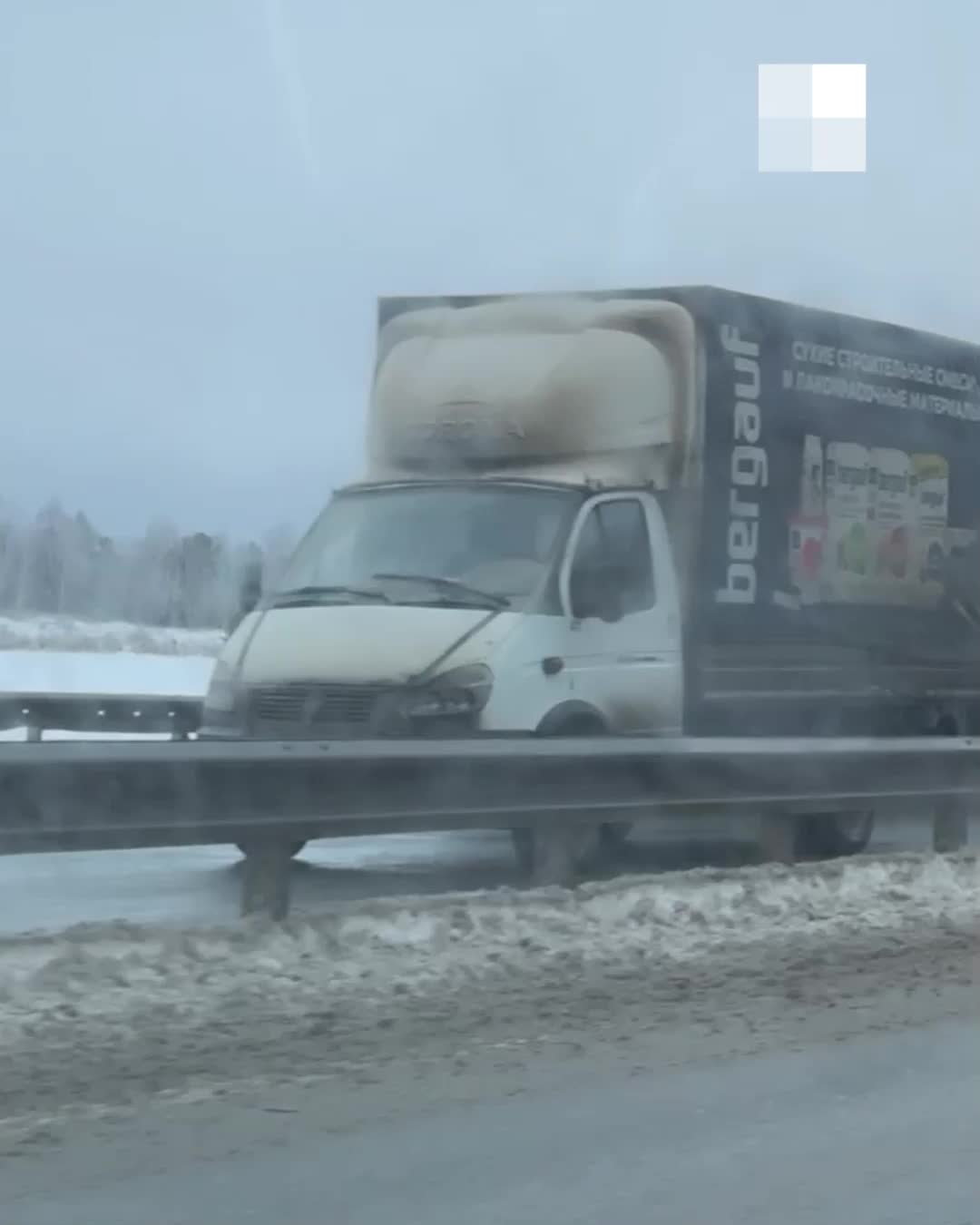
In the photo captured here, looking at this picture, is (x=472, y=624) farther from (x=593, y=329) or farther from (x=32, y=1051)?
(x=32, y=1051)

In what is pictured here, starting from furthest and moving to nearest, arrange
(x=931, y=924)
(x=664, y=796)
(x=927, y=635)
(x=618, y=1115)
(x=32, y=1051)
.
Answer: (x=927, y=635)
(x=664, y=796)
(x=931, y=924)
(x=32, y=1051)
(x=618, y=1115)

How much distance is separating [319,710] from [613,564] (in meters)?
2.06

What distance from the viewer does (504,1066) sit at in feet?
23.8

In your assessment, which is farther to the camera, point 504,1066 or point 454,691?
point 454,691

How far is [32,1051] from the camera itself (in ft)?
23.3

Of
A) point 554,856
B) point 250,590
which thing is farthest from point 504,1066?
point 250,590

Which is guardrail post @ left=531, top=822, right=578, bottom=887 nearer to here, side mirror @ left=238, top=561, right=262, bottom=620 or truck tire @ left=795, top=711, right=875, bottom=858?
side mirror @ left=238, top=561, right=262, bottom=620

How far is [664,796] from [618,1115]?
15.4 feet

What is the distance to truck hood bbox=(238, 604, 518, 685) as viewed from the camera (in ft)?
38.1

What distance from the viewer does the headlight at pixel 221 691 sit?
38.7ft

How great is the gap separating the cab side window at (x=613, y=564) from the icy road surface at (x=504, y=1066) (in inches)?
90.1

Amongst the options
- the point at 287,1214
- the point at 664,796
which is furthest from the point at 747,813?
the point at 287,1214

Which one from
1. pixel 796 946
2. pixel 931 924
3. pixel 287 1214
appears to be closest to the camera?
pixel 287 1214

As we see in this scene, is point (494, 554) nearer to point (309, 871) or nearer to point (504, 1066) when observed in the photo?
point (309, 871)
